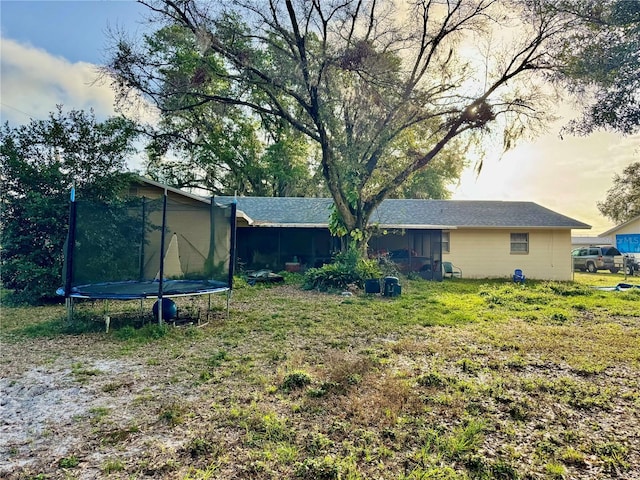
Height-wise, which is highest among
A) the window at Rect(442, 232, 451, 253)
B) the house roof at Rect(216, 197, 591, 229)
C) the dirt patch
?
the house roof at Rect(216, 197, 591, 229)

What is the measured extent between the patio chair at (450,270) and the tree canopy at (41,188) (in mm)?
12218

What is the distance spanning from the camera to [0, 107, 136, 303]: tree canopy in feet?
25.9

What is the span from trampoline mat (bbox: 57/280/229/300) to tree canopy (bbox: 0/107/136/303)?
207 centimetres

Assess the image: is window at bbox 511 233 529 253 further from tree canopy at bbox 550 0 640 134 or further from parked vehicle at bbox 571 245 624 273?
tree canopy at bbox 550 0 640 134

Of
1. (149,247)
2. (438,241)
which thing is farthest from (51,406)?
(438,241)

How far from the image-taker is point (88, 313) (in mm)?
7031

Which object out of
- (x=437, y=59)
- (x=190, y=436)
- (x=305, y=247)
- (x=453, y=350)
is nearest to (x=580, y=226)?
(x=437, y=59)

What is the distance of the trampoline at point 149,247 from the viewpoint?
257 inches

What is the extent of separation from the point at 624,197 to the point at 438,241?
76.7ft

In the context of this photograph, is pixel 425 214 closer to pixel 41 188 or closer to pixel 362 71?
pixel 362 71

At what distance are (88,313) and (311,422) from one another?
6.01 m

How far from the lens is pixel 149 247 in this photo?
25.2 ft

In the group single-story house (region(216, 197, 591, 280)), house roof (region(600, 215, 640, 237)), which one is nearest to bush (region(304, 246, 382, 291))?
single-story house (region(216, 197, 591, 280))

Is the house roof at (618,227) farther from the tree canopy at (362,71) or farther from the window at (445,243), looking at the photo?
the tree canopy at (362,71)
